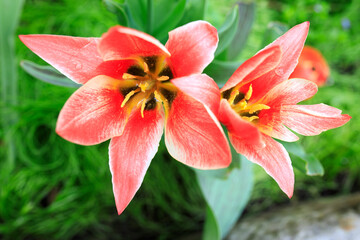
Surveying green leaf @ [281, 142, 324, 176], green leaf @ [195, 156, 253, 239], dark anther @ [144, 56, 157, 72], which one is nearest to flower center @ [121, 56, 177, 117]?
dark anther @ [144, 56, 157, 72]

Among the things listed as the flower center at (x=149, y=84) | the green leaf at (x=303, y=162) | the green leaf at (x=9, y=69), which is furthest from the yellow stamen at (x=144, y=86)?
the green leaf at (x=9, y=69)

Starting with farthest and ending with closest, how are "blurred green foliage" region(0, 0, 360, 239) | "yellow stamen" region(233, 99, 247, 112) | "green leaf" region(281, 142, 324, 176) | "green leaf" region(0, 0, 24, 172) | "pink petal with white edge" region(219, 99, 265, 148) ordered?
"blurred green foliage" region(0, 0, 360, 239)
"green leaf" region(0, 0, 24, 172)
"green leaf" region(281, 142, 324, 176)
"yellow stamen" region(233, 99, 247, 112)
"pink petal with white edge" region(219, 99, 265, 148)

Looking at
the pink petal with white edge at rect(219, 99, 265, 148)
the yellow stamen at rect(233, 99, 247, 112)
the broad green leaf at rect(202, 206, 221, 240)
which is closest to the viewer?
the pink petal with white edge at rect(219, 99, 265, 148)

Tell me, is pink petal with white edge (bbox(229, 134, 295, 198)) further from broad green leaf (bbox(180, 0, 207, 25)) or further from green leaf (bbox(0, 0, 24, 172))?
green leaf (bbox(0, 0, 24, 172))

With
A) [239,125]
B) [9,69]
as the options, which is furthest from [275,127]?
[9,69]

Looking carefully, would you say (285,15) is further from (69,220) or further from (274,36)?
(69,220)

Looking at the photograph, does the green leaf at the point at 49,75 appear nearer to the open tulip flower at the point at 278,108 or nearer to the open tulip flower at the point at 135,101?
the open tulip flower at the point at 135,101
